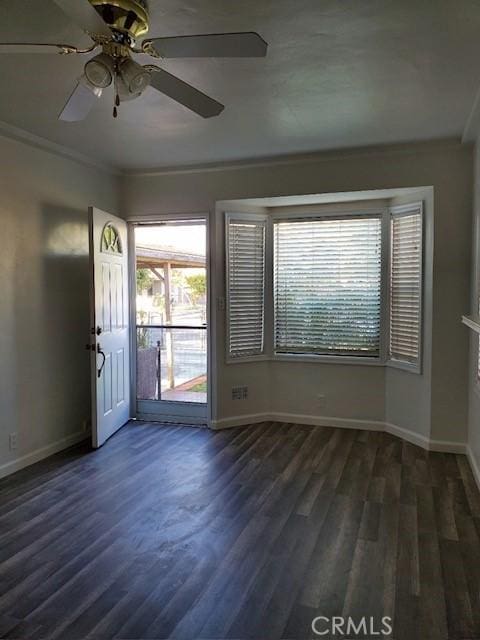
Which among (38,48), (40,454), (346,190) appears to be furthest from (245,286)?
(38,48)

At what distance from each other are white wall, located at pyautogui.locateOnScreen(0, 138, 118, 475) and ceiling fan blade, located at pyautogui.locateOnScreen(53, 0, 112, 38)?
212cm

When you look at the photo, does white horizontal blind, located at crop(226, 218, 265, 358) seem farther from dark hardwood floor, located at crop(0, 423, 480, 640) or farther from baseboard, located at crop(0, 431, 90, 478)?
baseboard, located at crop(0, 431, 90, 478)

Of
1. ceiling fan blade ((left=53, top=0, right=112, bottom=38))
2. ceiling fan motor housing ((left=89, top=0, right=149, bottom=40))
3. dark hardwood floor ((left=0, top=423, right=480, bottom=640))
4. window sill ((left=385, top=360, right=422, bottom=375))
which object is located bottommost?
dark hardwood floor ((left=0, top=423, right=480, bottom=640))

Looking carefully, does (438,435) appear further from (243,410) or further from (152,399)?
(152,399)

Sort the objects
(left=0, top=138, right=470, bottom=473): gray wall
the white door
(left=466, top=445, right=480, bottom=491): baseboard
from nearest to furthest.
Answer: (left=466, top=445, right=480, bottom=491): baseboard, (left=0, top=138, right=470, bottom=473): gray wall, the white door

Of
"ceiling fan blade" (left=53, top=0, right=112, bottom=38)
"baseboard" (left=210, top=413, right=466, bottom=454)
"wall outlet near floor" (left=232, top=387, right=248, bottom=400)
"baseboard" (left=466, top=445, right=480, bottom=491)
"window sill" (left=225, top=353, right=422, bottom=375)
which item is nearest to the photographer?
"ceiling fan blade" (left=53, top=0, right=112, bottom=38)

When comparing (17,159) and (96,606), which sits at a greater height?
(17,159)

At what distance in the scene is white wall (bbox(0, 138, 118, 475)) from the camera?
11.4 feet

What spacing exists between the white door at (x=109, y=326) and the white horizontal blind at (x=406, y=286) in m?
2.76

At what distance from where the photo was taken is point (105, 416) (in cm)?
420

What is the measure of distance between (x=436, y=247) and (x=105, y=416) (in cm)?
339

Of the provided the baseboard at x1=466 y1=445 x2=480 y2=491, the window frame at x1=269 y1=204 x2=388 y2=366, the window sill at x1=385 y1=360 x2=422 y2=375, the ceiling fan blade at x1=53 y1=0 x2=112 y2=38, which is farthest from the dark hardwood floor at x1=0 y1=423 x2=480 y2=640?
the ceiling fan blade at x1=53 y1=0 x2=112 y2=38

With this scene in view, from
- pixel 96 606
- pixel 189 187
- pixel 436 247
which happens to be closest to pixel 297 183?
pixel 189 187

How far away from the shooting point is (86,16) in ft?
5.30
